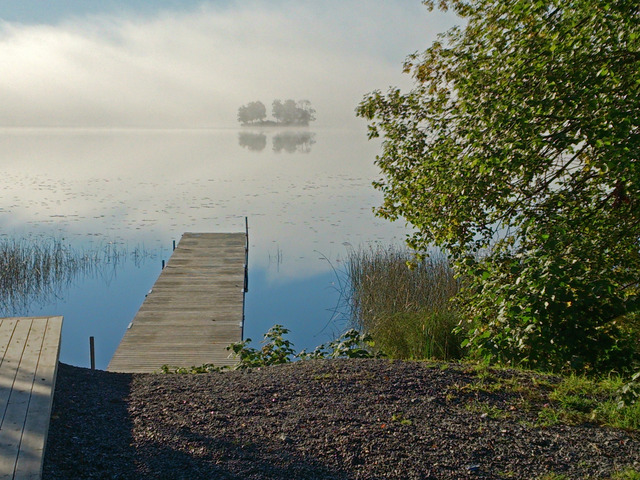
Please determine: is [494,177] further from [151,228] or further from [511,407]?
[151,228]

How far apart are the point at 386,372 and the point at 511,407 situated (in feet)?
3.23

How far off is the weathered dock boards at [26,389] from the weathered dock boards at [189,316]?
8.22 feet

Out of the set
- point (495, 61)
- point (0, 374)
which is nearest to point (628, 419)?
point (495, 61)

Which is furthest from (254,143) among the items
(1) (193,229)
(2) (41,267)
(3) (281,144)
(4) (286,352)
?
(4) (286,352)

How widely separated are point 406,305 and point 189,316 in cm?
338

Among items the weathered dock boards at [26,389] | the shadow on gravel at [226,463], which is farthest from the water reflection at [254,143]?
the shadow on gravel at [226,463]

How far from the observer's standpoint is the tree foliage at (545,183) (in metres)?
3.99

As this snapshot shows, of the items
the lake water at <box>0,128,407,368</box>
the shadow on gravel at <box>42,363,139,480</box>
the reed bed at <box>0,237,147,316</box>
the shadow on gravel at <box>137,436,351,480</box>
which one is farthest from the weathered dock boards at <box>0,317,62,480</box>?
the reed bed at <box>0,237,147,316</box>

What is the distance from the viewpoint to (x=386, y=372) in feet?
15.0

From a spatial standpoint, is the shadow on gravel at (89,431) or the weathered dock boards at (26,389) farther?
the shadow on gravel at (89,431)

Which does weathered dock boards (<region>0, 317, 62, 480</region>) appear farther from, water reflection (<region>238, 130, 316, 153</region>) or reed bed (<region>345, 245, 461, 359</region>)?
water reflection (<region>238, 130, 316, 153</region>)

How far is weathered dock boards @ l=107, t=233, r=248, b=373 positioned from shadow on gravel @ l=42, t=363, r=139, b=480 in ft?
9.64

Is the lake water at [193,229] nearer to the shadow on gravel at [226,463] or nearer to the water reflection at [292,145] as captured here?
the shadow on gravel at [226,463]

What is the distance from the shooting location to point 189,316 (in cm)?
948
